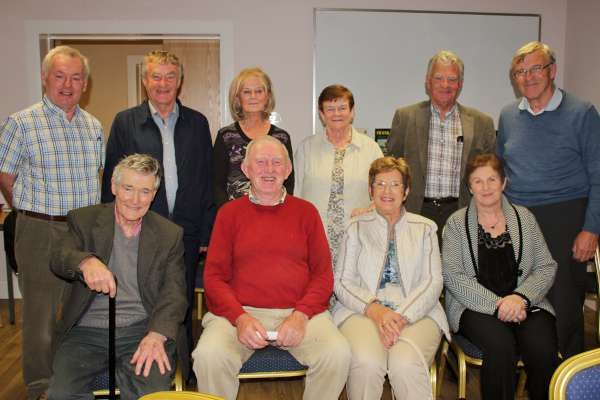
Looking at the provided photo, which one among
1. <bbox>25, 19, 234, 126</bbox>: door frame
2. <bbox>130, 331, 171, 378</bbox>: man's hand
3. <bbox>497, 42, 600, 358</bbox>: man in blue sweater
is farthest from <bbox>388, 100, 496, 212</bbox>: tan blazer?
<bbox>25, 19, 234, 126</bbox>: door frame

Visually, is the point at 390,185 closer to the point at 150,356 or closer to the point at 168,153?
the point at 168,153

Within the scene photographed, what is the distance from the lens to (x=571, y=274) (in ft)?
9.18

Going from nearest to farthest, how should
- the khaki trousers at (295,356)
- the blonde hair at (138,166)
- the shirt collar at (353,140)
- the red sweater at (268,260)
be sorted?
the khaki trousers at (295,356) → the blonde hair at (138,166) → the red sweater at (268,260) → the shirt collar at (353,140)

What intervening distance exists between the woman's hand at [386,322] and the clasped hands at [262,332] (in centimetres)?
33

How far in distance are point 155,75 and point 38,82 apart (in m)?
2.19

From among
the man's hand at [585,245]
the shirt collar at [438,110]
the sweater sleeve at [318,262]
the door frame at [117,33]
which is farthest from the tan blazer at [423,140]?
the door frame at [117,33]

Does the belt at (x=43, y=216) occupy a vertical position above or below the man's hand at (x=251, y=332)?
above

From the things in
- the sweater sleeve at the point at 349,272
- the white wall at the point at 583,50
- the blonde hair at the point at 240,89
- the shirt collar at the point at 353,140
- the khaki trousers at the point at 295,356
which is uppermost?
the white wall at the point at 583,50

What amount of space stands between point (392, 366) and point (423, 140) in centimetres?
131

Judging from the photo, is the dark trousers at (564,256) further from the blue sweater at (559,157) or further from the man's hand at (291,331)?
the man's hand at (291,331)

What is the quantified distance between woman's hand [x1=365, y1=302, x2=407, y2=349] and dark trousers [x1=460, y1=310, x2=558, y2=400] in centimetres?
35

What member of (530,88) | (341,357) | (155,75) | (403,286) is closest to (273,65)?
(155,75)

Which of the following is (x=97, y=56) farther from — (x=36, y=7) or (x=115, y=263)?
(x=115, y=263)

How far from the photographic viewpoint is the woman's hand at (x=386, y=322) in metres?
2.31
